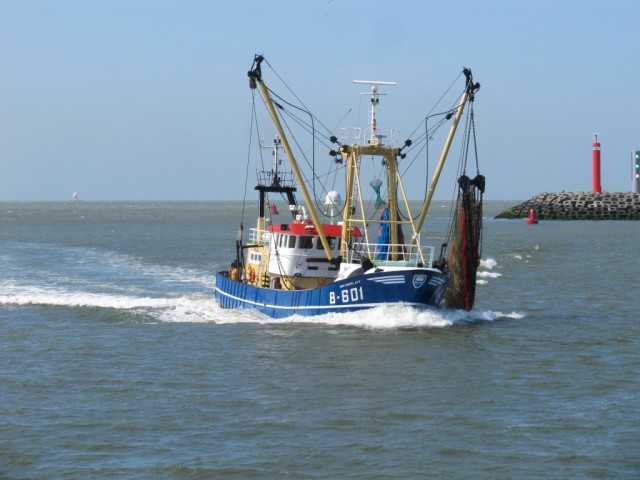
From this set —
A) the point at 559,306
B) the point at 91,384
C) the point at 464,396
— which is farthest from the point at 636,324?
the point at 91,384

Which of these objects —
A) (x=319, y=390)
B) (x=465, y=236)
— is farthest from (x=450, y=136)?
(x=319, y=390)

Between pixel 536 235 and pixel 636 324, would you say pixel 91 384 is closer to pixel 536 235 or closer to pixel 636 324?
pixel 636 324

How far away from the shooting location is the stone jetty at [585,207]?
13475 centimetres

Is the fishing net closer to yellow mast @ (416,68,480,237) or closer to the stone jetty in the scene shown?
yellow mast @ (416,68,480,237)

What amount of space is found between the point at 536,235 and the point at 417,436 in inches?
3178

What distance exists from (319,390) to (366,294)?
8837mm

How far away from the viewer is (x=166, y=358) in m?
27.2

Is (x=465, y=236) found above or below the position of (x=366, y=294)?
above

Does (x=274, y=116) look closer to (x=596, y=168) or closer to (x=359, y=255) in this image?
(x=359, y=255)

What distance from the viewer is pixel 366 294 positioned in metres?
31.7

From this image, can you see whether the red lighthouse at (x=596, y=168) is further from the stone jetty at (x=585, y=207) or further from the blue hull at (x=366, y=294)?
the blue hull at (x=366, y=294)

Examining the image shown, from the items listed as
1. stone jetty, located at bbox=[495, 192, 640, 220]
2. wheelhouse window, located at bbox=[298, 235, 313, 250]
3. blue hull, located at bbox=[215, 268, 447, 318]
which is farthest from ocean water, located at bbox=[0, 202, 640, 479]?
stone jetty, located at bbox=[495, 192, 640, 220]

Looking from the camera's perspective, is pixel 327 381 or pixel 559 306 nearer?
pixel 327 381

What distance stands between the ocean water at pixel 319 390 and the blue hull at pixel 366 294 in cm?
41
